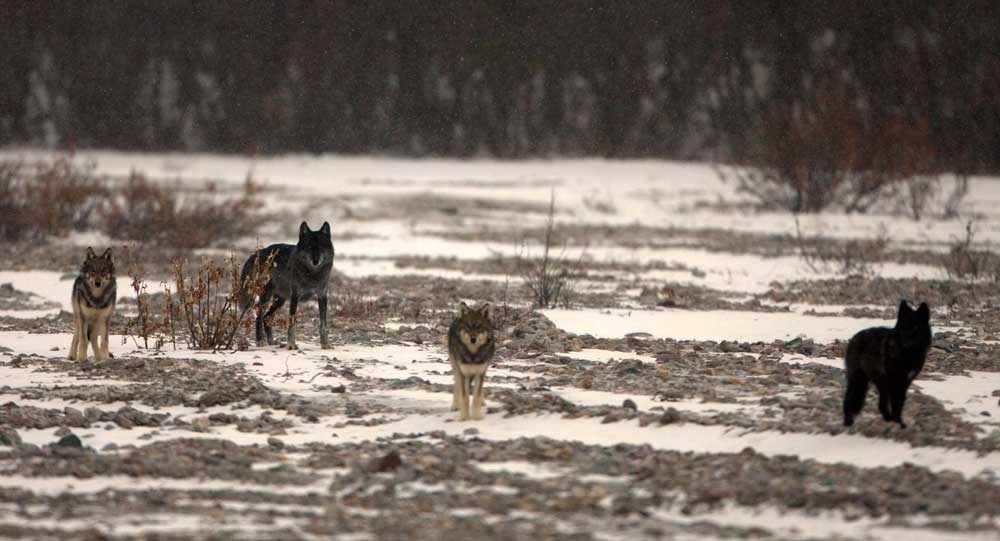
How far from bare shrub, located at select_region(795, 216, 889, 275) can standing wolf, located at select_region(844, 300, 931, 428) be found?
32.3 ft

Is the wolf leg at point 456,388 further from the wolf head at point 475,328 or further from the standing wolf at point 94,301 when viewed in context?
the standing wolf at point 94,301

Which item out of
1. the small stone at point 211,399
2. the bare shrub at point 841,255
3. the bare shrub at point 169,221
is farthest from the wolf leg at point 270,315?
the bare shrub at point 169,221

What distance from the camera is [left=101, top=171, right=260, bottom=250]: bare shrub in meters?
20.6

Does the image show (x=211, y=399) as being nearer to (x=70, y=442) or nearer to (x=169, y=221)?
(x=70, y=442)

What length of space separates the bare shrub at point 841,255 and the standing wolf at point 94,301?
10.4 metres

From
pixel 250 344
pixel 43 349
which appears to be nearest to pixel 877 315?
pixel 250 344

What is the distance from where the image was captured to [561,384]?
9.06m

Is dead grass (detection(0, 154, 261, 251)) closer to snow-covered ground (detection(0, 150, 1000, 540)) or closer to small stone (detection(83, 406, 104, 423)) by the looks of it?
snow-covered ground (detection(0, 150, 1000, 540))

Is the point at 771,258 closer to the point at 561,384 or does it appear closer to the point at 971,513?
the point at 561,384

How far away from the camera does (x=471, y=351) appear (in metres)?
7.62

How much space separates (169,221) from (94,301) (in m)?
12.1

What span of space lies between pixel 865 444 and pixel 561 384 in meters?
2.55

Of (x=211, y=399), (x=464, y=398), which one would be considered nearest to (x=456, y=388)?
(x=464, y=398)

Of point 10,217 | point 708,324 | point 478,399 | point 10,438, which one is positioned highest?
point 10,217
